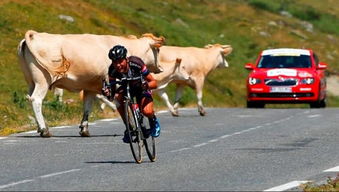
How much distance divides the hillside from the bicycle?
7.67m

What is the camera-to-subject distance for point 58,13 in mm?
50281

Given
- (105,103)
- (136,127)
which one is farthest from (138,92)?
(105,103)

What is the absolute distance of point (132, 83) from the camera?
17281 mm

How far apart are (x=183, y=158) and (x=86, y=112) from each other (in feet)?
20.6

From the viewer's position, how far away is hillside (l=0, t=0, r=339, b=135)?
35369 mm

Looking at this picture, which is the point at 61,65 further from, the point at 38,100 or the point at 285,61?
the point at 285,61

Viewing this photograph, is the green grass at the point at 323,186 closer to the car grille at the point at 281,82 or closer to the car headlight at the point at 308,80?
the car grille at the point at 281,82

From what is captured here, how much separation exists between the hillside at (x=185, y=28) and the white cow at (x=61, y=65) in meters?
1.77

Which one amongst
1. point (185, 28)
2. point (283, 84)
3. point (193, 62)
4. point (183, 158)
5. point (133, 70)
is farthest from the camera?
point (185, 28)

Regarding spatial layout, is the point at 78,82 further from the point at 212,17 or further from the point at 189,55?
the point at 212,17

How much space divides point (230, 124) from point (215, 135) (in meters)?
3.86

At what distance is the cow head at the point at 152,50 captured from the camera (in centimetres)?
2697

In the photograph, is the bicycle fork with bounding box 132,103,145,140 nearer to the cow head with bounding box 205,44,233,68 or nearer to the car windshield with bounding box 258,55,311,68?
the car windshield with bounding box 258,55,311,68

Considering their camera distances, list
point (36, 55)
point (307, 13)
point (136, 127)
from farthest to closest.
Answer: point (307, 13)
point (36, 55)
point (136, 127)
